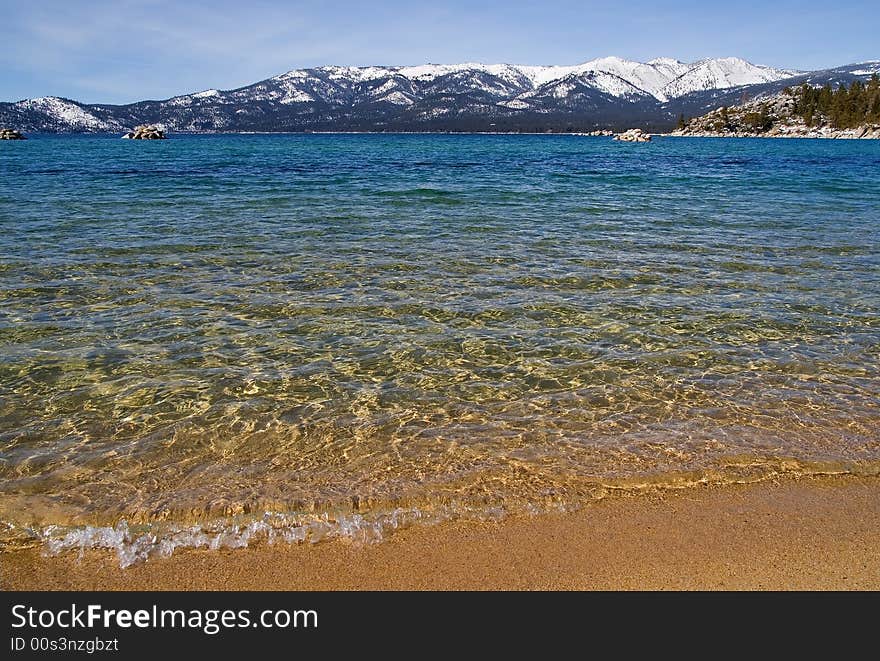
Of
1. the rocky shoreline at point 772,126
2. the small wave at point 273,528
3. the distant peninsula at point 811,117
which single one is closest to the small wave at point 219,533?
the small wave at point 273,528

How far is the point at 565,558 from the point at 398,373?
→ 152 inches

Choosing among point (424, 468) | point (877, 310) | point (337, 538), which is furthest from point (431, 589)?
point (877, 310)

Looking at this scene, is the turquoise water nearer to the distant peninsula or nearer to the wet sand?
the wet sand

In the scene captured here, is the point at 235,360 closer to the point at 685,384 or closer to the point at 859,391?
the point at 685,384

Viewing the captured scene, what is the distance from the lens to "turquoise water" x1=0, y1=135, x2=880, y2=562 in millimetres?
5395

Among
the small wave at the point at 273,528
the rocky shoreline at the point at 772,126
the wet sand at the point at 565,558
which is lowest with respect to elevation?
the wet sand at the point at 565,558

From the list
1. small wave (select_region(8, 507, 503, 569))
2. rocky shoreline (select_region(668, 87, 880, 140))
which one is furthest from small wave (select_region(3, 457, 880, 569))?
rocky shoreline (select_region(668, 87, 880, 140))

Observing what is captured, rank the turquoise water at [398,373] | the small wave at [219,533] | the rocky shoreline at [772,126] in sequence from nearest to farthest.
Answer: the small wave at [219,533] < the turquoise water at [398,373] < the rocky shoreline at [772,126]

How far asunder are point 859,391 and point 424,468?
581cm

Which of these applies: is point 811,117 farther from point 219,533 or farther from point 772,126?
point 219,533

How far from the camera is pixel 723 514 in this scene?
512 cm

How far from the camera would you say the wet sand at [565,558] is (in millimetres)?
4293

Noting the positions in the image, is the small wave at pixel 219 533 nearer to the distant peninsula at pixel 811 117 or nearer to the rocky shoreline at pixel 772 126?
the rocky shoreline at pixel 772 126

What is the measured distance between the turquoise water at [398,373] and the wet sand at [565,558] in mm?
263
